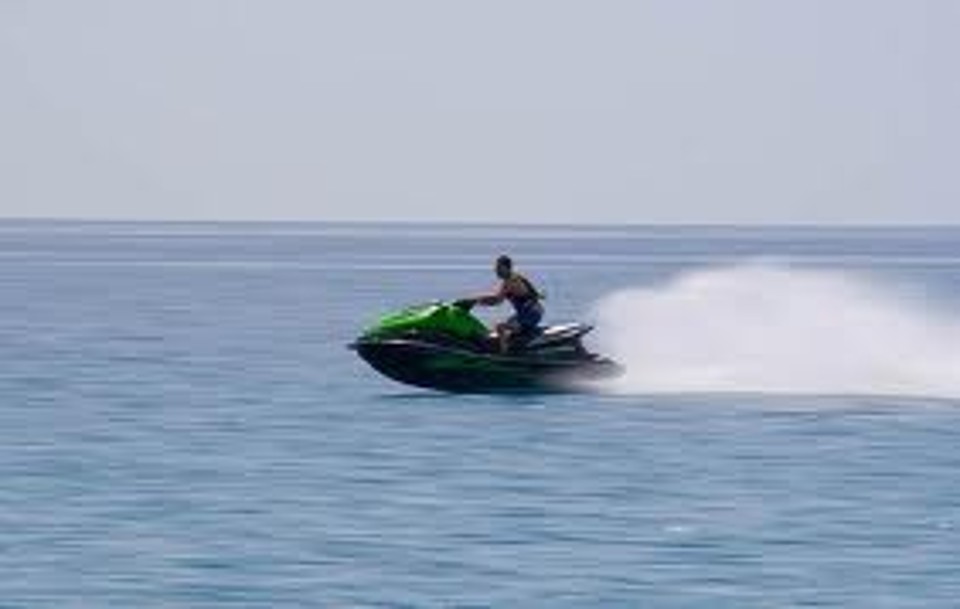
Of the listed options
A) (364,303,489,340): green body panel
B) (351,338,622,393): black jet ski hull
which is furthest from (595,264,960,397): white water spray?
(364,303,489,340): green body panel

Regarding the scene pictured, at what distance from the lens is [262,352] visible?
58219 mm

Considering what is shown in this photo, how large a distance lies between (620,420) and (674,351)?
11.3 metres

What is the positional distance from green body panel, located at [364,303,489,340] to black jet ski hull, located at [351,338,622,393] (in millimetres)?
134

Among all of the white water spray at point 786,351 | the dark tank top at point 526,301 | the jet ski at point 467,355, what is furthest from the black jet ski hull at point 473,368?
the white water spray at point 786,351

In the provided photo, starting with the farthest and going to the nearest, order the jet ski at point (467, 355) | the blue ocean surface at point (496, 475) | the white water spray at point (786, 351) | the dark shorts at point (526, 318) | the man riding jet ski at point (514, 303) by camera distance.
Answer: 1. the white water spray at point (786, 351)
2. the dark shorts at point (526, 318)
3. the jet ski at point (467, 355)
4. the man riding jet ski at point (514, 303)
5. the blue ocean surface at point (496, 475)

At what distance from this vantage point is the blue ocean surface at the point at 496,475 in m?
25.1

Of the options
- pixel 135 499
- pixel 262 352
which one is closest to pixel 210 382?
pixel 262 352

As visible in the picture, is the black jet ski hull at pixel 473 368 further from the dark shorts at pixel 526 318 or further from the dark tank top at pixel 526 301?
the dark tank top at pixel 526 301

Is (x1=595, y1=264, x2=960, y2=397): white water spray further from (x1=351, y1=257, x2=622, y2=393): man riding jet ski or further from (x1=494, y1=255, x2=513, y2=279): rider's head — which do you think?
(x1=494, y1=255, x2=513, y2=279): rider's head

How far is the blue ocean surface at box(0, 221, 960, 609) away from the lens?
25.1 m

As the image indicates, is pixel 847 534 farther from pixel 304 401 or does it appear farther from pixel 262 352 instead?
pixel 262 352

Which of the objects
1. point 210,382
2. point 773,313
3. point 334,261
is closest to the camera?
point 210,382

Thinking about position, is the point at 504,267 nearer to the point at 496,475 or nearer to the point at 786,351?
the point at 496,475

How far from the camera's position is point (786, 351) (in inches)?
1954
